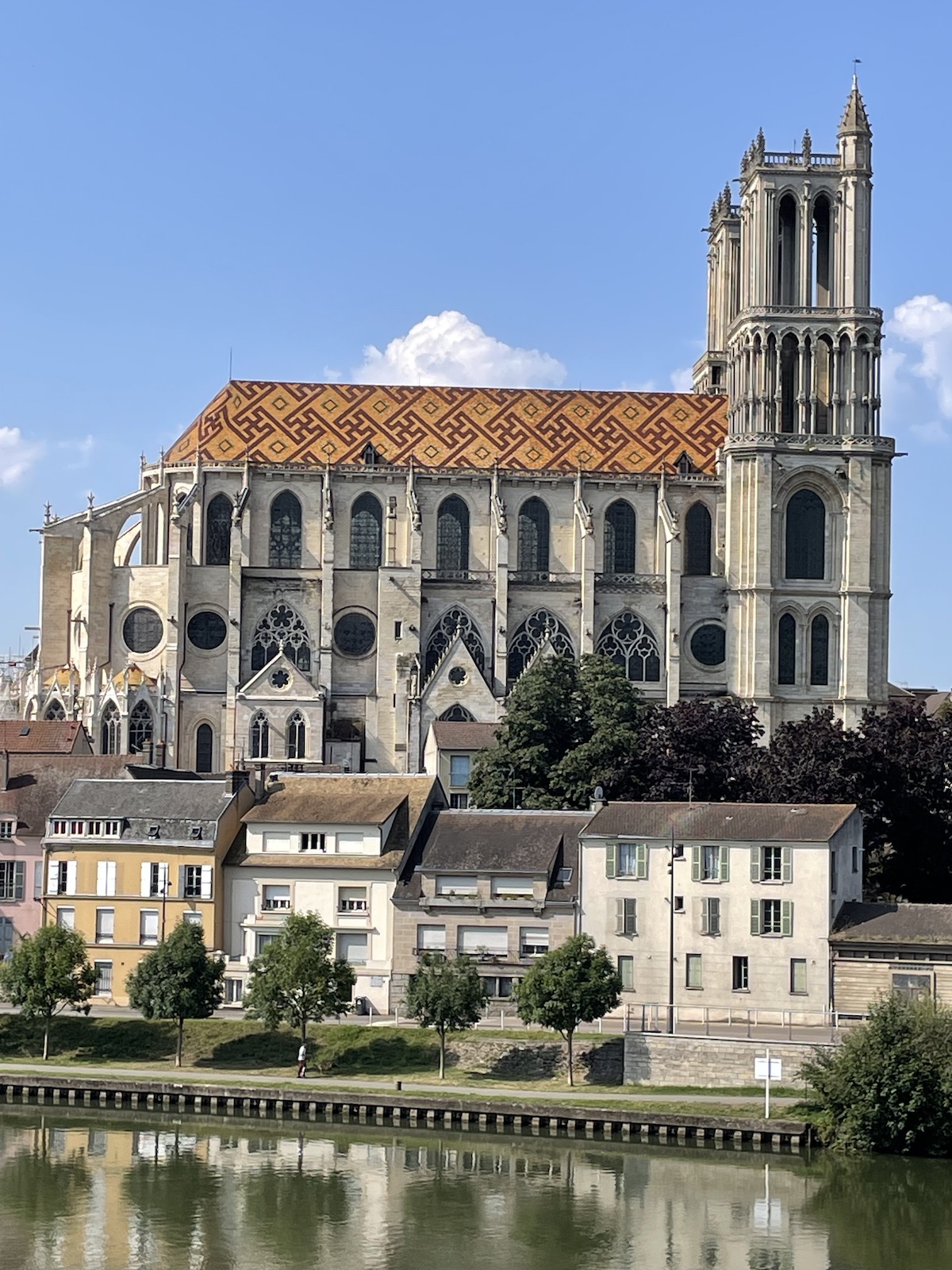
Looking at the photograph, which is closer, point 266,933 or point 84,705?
point 266,933

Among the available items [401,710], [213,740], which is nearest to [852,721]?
[401,710]

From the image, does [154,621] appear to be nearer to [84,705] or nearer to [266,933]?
[84,705]

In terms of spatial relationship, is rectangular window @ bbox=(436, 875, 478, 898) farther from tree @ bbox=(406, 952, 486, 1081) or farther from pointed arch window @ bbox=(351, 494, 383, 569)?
pointed arch window @ bbox=(351, 494, 383, 569)

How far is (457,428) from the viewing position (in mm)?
103875

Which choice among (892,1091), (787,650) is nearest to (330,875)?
(892,1091)

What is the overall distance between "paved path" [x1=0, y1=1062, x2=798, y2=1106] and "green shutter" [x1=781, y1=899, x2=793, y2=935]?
20.3 ft

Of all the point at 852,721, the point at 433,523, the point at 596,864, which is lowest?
the point at 596,864

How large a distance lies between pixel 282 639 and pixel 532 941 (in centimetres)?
3907

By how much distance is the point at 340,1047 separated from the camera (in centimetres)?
5806

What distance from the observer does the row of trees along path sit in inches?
2721

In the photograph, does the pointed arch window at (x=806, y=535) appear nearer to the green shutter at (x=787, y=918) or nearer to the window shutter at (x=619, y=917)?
the window shutter at (x=619, y=917)

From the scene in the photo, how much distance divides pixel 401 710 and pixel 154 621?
11384mm

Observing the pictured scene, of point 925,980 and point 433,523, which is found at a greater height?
point 433,523

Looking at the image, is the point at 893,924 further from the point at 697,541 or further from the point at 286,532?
the point at 286,532
